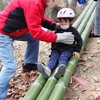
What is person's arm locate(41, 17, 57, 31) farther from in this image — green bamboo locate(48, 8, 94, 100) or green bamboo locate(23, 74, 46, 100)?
green bamboo locate(23, 74, 46, 100)

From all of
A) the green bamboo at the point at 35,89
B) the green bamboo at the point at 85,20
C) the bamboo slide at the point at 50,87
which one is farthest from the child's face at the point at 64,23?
the green bamboo at the point at 85,20

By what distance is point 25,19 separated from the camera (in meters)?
3.83

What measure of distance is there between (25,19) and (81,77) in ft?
4.74

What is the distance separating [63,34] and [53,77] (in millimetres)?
742

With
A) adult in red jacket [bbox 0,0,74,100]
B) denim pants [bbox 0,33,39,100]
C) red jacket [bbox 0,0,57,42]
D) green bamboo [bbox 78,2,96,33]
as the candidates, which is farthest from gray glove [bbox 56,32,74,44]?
green bamboo [bbox 78,2,96,33]

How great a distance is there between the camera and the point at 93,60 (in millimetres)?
4785

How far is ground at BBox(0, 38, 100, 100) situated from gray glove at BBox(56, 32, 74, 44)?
0.68 meters

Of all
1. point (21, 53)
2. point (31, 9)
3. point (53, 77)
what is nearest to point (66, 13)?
point (31, 9)

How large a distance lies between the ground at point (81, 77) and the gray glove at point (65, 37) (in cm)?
68

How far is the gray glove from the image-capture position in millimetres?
3945

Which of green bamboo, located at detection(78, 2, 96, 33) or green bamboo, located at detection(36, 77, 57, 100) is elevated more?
green bamboo, located at detection(36, 77, 57, 100)

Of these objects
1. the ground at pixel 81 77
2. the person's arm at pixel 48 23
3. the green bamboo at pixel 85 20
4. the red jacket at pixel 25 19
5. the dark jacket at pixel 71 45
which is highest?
the red jacket at pixel 25 19

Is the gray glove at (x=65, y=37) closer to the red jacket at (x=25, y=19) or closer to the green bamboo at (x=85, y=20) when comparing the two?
the red jacket at (x=25, y=19)

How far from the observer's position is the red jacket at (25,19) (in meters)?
3.55
